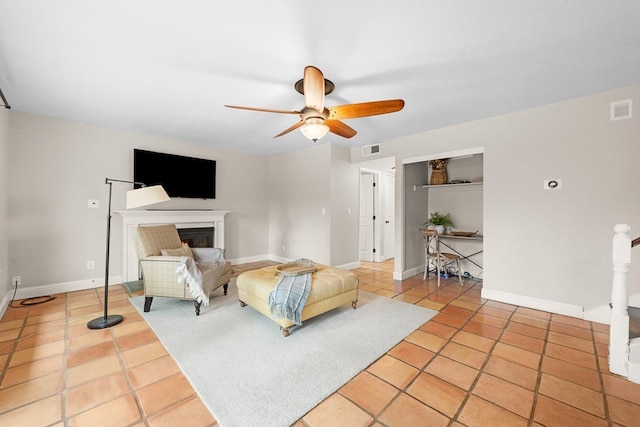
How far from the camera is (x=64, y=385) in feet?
5.49

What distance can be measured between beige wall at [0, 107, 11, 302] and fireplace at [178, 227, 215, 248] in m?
1.90

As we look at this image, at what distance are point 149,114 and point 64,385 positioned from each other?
2914 mm

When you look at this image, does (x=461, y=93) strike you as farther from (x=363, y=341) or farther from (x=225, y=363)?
(x=225, y=363)

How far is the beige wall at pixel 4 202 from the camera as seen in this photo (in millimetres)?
2812

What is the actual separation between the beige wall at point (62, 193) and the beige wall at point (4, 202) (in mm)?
133

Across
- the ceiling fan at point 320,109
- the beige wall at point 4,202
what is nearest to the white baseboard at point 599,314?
A: the ceiling fan at point 320,109

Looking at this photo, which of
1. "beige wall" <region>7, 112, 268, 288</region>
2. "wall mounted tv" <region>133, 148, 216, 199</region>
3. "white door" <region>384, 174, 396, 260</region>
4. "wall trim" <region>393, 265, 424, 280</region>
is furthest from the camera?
"white door" <region>384, 174, 396, 260</region>

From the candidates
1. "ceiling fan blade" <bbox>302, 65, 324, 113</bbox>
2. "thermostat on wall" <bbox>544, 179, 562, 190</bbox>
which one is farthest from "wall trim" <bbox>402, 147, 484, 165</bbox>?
"ceiling fan blade" <bbox>302, 65, 324, 113</bbox>

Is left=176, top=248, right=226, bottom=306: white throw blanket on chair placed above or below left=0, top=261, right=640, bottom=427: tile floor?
above

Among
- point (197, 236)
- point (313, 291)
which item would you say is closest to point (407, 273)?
point (313, 291)

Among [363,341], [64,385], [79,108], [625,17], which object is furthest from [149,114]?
[625,17]

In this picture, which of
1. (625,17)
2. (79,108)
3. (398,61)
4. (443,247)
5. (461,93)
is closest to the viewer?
(625,17)

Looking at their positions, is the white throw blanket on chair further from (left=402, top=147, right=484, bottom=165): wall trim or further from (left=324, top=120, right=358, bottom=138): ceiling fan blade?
(left=402, top=147, right=484, bottom=165): wall trim

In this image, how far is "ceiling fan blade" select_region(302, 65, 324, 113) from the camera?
180 cm
